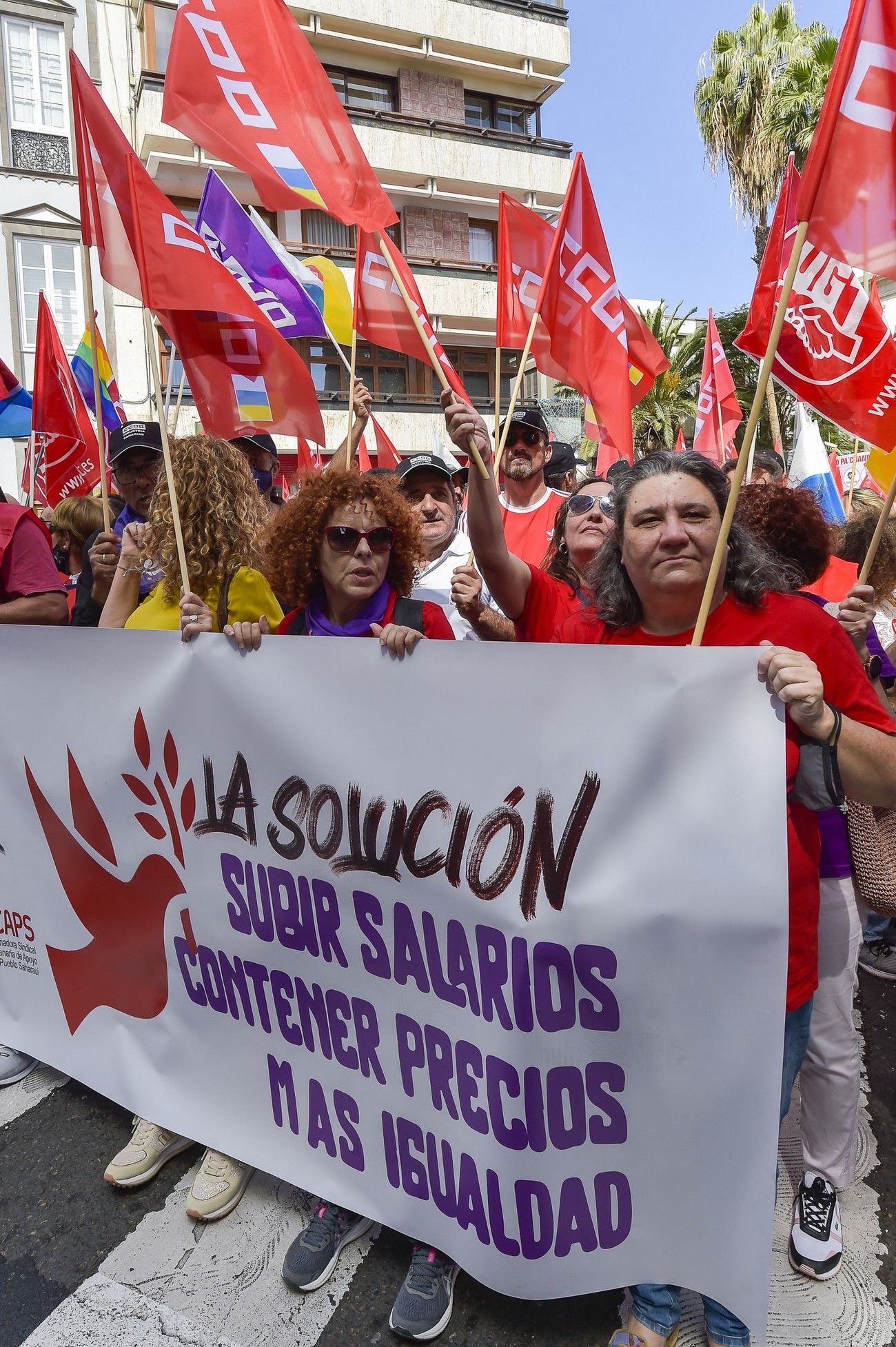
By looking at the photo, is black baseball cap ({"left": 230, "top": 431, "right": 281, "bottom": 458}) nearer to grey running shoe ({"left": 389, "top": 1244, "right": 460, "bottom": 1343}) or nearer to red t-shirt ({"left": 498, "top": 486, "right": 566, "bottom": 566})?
red t-shirt ({"left": 498, "top": 486, "right": 566, "bottom": 566})

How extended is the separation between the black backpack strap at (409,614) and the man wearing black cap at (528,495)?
1.94 meters

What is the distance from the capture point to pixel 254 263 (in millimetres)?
4883

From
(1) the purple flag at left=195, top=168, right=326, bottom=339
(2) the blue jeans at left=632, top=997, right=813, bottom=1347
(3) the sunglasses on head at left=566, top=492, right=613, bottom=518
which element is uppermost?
(1) the purple flag at left=195, top=168, right=326, bottom=339

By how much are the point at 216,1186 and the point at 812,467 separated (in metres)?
5.59

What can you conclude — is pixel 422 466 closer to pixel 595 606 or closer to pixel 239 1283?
pixel 595 606

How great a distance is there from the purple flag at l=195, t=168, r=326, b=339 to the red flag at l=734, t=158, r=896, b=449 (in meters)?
2.65

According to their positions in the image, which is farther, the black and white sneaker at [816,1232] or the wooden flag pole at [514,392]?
the wooden flag pole at [514,392]

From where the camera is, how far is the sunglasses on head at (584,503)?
2945 millimetres

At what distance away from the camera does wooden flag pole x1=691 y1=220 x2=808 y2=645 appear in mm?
1461

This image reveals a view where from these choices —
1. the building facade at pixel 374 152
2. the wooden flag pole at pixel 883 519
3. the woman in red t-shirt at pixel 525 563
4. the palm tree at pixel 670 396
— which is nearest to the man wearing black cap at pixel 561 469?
the woman in red t-shirt at pixel 525 563

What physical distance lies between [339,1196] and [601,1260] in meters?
0.63

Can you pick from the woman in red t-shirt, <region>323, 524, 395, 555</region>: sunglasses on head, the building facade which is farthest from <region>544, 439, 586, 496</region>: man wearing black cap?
the building facade

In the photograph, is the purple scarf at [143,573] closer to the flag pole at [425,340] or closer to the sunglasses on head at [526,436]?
the flag pole at [425,340]

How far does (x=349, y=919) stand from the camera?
1919mm
